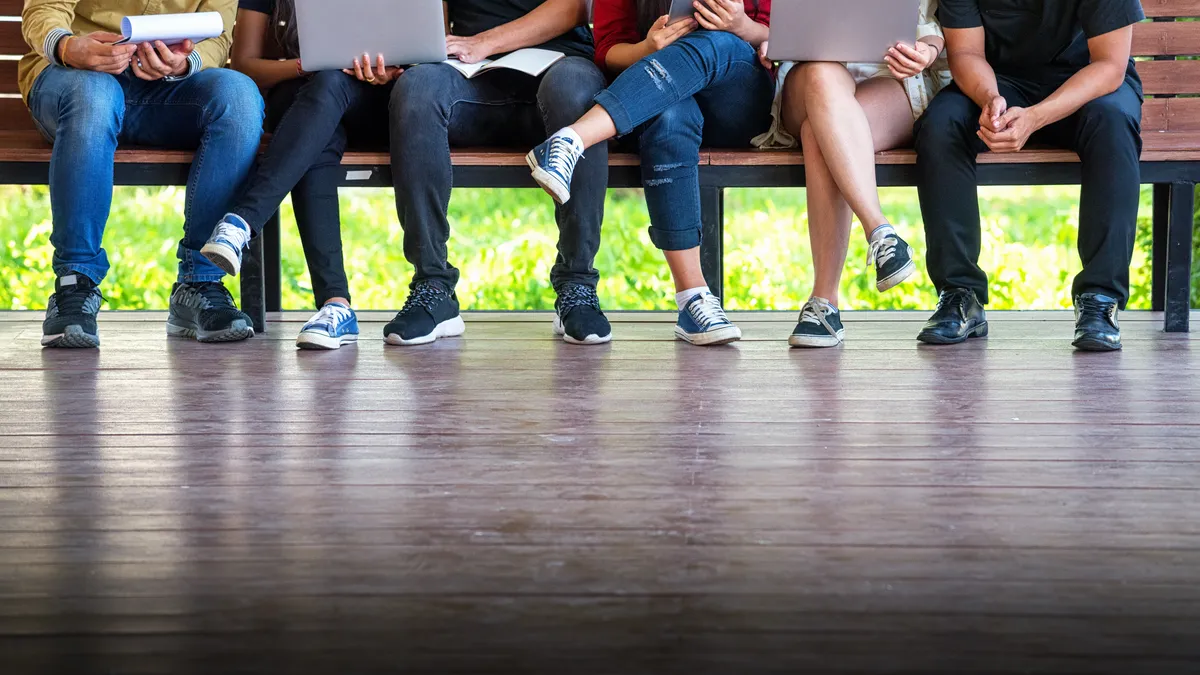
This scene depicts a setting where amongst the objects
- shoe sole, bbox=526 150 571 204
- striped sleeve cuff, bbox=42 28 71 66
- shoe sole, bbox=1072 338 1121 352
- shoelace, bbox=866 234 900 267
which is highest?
striped sleeve cuff, bbox=42 28 71 66

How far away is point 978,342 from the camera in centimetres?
262

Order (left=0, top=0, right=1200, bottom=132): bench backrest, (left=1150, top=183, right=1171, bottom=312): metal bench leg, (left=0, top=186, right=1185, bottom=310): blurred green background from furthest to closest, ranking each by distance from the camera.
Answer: (left=0, top=186, right=1185, bottom=310): blurred green background, (left=1150, top=183, right=1171, bottom=312): metal bench leg, (left=0, top=0, right=1200, bottom=132): bench backrest

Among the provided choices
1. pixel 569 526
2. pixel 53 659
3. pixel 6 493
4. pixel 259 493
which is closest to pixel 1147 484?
pixel 569 526

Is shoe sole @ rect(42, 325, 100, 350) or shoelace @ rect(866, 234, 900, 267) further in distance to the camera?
shoe sole @ rect(42, 325, 100, 350)

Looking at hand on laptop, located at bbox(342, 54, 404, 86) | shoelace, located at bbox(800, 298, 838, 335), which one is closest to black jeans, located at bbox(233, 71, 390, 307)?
hand on laptop, located at bbox(342, 54, 404, 86)

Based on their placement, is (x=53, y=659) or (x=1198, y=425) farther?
(x=1198, y=425)

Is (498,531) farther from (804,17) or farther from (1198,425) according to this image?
(804,17)

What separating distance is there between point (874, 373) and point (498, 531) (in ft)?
3.68

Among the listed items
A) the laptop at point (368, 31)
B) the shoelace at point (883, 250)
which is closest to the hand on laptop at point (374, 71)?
the laptop at point (368, 31)

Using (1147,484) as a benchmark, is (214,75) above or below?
above

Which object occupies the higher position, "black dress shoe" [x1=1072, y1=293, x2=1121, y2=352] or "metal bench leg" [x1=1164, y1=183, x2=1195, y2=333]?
"metal bench leg" [x1=1164, y1=183, x2=1195, y2=333]

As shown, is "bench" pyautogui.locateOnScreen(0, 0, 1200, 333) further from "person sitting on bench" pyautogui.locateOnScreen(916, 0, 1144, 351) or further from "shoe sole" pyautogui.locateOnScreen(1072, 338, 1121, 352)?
"shoe sole" pyautogui.locateOnScreen(1072, 338, 1121, 352)

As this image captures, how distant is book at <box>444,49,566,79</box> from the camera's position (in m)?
2.65

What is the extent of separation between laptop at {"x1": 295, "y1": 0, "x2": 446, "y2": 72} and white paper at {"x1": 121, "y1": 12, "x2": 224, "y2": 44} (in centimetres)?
17
